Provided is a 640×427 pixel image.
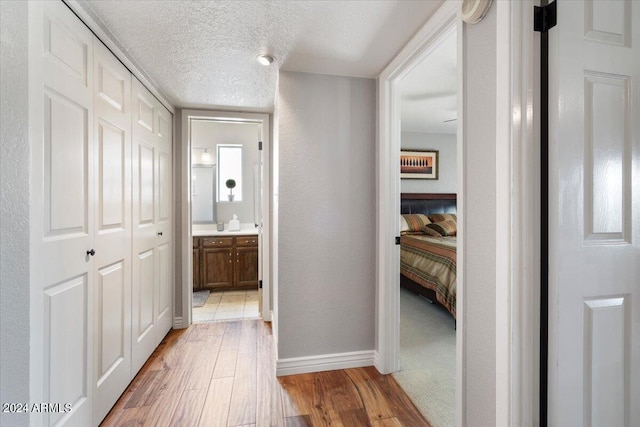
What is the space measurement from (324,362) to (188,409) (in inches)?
35.2

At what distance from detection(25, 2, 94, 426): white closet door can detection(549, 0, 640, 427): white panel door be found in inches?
73.4

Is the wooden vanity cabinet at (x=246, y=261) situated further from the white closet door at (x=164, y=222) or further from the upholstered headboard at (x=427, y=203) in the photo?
the upholstered headboard at (x=427, y=203)

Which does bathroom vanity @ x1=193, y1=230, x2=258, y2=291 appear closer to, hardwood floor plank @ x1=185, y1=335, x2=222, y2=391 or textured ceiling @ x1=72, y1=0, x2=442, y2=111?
hardwood floor plank @ x1=185, y1=335, x2=222, y2=391

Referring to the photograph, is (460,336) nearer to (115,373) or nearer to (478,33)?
(478,33)

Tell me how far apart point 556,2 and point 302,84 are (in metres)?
1.43

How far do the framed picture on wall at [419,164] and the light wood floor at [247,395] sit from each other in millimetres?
3521

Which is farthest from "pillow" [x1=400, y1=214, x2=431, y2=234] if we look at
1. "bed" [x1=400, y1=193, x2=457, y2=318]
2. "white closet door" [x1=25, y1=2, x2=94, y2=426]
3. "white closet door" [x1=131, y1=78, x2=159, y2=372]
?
"white closet door" [x1=25, y1=2, x2=94, y2=426]

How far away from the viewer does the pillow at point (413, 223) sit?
4.28 metres

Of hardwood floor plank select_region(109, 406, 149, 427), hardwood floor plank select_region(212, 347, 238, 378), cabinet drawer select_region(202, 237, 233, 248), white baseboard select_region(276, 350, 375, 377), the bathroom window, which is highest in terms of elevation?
the bathroom window

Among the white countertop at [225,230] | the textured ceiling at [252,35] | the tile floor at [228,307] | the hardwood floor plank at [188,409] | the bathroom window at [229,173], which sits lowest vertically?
the hardwood floor plank at [188,409]

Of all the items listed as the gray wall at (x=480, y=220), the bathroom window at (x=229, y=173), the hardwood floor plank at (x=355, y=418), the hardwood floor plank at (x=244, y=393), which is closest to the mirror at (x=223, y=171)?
the bathroom window at (x=229, y=173)

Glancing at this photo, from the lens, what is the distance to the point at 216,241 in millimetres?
3943

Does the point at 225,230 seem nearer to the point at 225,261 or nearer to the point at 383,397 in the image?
the point at 225,261

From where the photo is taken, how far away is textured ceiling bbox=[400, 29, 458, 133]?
234 centimetres
